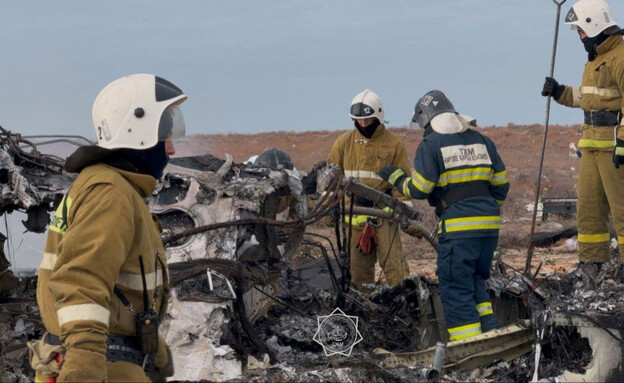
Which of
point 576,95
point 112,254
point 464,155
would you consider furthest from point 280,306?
point 112,254

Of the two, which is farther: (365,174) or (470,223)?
(365,174)

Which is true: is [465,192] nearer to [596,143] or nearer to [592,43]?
[596,143]

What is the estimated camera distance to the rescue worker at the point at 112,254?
10.7ft

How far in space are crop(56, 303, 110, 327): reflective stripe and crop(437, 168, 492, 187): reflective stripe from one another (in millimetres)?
4259

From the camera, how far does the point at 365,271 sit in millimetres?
9695

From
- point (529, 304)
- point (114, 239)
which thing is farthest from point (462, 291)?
point (114, 239)

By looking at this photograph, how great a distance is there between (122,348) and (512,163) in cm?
3236

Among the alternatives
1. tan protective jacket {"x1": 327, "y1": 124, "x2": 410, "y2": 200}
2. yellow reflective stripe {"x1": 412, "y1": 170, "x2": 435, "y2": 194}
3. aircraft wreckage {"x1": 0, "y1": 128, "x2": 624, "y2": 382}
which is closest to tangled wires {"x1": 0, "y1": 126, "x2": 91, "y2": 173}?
aircraft wreckage {"x1": 0, "y1": 128, "x2": 624, "y2": 382}

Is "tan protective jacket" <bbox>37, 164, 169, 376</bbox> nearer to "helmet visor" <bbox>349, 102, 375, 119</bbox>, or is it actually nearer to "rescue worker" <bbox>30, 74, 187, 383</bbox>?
"rescue worker" <bbox>30, 74, 187, 383</bbox>

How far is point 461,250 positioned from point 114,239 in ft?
13.7

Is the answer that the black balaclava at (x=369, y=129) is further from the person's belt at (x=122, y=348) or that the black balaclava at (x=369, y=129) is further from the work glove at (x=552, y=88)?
the person's belt at (x=122, y=348)

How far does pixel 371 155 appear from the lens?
9.77m

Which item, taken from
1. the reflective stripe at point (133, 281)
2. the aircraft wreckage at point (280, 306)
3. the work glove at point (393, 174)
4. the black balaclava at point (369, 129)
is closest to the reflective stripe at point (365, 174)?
the black balaclava at point (369, 129)

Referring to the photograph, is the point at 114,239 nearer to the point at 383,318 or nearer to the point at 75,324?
the point at 75,324
